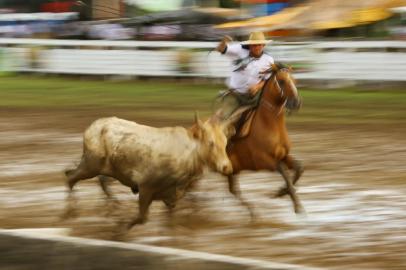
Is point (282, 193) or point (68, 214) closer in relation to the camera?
point (68, 214)

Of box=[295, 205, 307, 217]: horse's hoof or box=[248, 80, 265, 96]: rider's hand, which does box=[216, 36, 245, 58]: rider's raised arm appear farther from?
box=[295, 205, 307, 217]: horse's hoof

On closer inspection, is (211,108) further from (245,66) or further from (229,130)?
(229,130)

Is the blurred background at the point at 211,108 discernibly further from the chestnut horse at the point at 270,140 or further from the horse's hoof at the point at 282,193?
the chestnut horse at the point at 270,140

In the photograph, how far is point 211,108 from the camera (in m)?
19.2

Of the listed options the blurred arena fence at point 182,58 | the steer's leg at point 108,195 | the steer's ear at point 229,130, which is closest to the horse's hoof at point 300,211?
the steer's ear at point 229,130

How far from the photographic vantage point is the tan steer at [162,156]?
9000 mm

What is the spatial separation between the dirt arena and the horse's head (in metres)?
1.13

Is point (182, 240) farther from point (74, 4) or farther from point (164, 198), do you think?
point (74, 4)

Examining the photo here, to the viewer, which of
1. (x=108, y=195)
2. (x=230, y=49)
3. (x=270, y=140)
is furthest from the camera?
(x=230, y=49)

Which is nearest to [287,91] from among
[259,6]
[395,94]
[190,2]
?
[395,94]

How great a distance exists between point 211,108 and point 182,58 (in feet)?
23.6

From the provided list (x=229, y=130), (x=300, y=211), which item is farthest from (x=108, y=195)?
(x=300, y=211)

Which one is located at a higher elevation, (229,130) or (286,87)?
(286,87)

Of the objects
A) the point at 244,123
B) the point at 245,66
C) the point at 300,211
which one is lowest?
the point at 300,211
